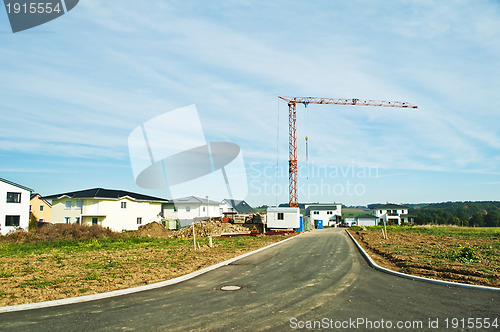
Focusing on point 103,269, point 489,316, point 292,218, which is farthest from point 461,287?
point 292,218

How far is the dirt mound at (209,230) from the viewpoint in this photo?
40.4 meters

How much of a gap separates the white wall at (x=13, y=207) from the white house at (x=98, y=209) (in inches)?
310

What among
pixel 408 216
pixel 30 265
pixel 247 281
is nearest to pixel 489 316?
pixel 247 281

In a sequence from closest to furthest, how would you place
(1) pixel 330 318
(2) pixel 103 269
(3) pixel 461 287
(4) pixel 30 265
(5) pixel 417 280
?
(1) pixel 330 318
(3) pixel 461 287
(5) pixel 417 280
(2) pixel 103 269
(4) pixel 30 265

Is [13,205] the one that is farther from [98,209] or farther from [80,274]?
[80,274]

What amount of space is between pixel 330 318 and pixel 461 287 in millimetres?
5415

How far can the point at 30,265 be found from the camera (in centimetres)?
1555

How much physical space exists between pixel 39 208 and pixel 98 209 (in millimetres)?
21481

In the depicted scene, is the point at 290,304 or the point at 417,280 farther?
the point at 417,280

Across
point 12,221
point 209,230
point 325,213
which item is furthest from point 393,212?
point 12,221

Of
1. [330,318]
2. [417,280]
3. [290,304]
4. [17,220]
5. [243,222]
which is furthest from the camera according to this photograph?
[243,222]

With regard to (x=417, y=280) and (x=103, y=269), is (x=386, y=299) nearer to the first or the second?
(x=417, y=280)

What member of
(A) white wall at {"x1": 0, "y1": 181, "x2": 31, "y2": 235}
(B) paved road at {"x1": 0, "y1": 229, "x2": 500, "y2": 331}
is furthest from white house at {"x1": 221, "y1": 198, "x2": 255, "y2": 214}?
(B) paved road at {"x1": 0, "y1": 229, "x2": 500, "y2": 331}

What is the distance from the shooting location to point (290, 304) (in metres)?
8.50
